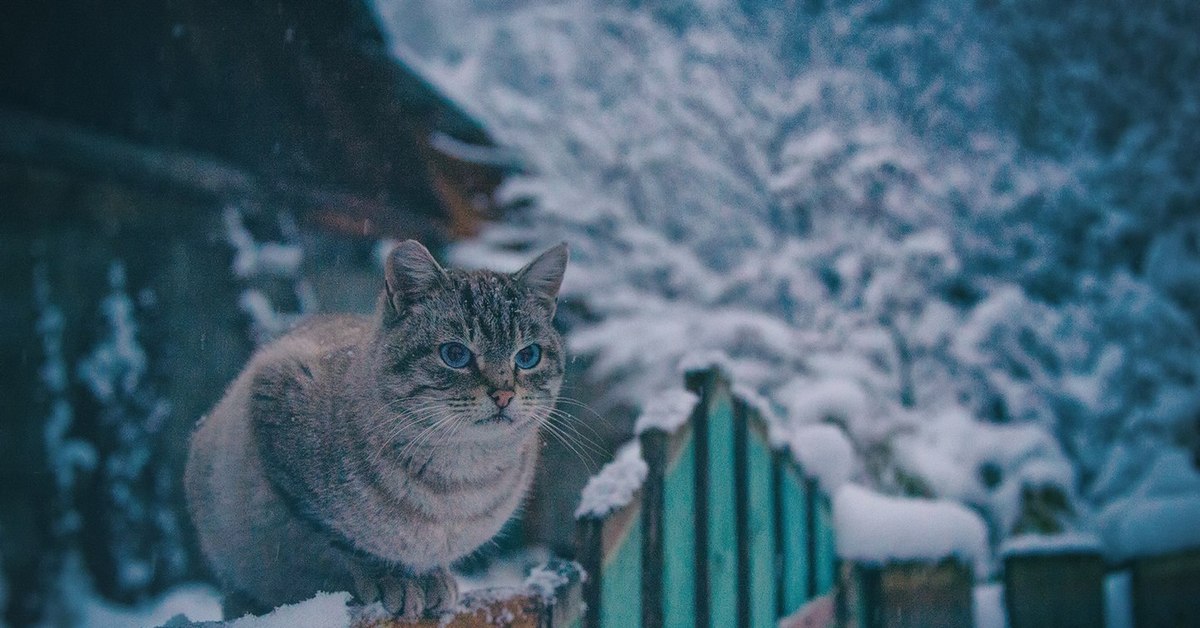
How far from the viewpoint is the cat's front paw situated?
73 centimetres

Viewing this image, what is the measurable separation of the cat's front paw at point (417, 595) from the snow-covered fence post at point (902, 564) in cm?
105

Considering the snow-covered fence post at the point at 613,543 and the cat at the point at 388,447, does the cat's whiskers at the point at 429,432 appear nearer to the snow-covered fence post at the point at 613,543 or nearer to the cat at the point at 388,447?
the cat at the point at 388,447

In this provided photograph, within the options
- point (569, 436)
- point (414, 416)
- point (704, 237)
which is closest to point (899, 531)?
point (569, 436)

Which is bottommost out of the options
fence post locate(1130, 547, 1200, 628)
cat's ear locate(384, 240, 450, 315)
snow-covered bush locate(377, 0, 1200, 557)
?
fence post locate(1130, 547, 1200, 628)

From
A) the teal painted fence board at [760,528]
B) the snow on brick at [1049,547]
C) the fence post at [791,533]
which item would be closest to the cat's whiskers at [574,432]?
the teal painted fence board at [760,528]

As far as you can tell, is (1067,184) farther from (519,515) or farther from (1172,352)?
(519,515)

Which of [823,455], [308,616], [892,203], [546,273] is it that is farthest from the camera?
[892,203]

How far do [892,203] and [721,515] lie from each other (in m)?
2.40

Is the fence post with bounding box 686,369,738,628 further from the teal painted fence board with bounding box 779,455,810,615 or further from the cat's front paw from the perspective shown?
the cat's front paw

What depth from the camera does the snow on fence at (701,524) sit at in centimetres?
93

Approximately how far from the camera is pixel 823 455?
152 centimetres

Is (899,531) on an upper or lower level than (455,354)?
lower

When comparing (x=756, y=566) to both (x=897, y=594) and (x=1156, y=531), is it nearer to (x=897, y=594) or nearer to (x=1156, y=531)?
(x=897, y=594)

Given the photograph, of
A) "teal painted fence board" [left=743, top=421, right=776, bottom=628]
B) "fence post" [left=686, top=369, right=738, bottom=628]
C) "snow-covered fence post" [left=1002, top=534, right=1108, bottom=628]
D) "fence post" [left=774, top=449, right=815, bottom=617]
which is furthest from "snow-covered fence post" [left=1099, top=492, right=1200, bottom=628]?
"fence post" [left=686, top=369, right=738, bottom=628]
